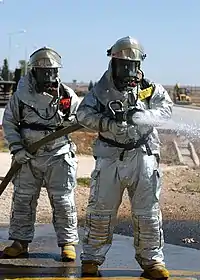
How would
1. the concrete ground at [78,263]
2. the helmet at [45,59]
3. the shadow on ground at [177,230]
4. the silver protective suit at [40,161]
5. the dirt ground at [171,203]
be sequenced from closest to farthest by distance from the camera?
the concrete ground at [78,263] < the helmet at [45,59] < the silver protective suit at [40,161] < the shadow on ground at [177,230] < the dirt ground at [171,203]

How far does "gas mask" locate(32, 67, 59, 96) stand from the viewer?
6.29 m

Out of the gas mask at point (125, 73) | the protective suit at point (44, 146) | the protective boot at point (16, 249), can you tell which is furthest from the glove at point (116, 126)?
the protective boot at point (16, 249)

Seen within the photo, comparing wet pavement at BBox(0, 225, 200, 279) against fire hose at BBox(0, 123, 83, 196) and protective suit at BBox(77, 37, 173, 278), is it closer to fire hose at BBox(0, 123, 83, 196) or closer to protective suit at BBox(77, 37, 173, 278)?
protective suit at BBox(77, 37, 173, 278)

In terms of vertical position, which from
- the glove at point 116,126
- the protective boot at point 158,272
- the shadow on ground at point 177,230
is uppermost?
the glove at point 116,126

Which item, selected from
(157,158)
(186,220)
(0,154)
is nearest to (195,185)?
(186,220)

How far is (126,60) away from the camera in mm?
5598

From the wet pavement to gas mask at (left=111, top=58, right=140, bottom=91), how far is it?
1.57 metres

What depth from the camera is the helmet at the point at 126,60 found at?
5.59 meters

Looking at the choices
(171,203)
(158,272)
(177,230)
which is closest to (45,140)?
(158,272)

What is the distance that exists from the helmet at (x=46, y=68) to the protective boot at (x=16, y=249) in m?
1.42

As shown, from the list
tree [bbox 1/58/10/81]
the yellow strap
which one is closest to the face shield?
the yellow strap

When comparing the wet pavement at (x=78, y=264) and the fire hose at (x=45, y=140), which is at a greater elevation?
the fire hose at (x=45, y=140)

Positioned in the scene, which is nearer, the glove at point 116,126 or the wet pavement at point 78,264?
the glove at point 116,126

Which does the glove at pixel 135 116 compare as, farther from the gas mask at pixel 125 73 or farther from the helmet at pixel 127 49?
the helmet at pixel 127 49
